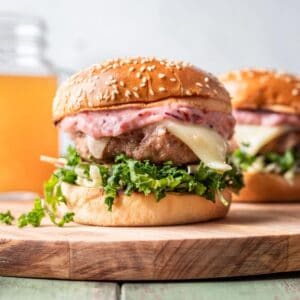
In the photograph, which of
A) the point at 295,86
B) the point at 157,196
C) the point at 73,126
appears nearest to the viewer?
the point at 157,196

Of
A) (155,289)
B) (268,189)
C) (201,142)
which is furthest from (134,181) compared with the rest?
(268,189)

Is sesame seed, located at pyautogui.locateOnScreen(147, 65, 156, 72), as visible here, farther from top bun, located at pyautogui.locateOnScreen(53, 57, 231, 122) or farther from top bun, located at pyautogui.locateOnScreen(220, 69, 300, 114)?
top bun, located at pyautogui.locateOnScreen(220, 69, 300, 114)

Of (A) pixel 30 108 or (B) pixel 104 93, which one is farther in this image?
(A) pixel 30 108

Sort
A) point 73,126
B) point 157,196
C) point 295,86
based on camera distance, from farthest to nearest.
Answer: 1. point 295,86
2. point 73,126
3. point 157,196

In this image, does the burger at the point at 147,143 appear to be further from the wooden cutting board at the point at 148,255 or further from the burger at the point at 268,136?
the burger at the point at 268,136

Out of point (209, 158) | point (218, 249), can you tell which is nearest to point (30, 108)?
point (209, 158)

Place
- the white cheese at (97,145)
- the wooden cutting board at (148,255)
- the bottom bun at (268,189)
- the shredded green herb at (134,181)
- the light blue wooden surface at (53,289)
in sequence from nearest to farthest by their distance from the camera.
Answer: the light blue wooden surface at (53,289) → the wooden cutting board at (148,255) → the shredded green herb at (134,181) → the white cheese at (97,145) → the bottom bun at (268,189)

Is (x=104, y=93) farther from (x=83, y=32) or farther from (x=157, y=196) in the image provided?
(x=83, y=32)

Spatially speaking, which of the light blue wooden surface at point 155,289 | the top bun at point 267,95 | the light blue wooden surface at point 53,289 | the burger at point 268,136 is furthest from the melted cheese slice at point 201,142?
the top bun at point 267,95
